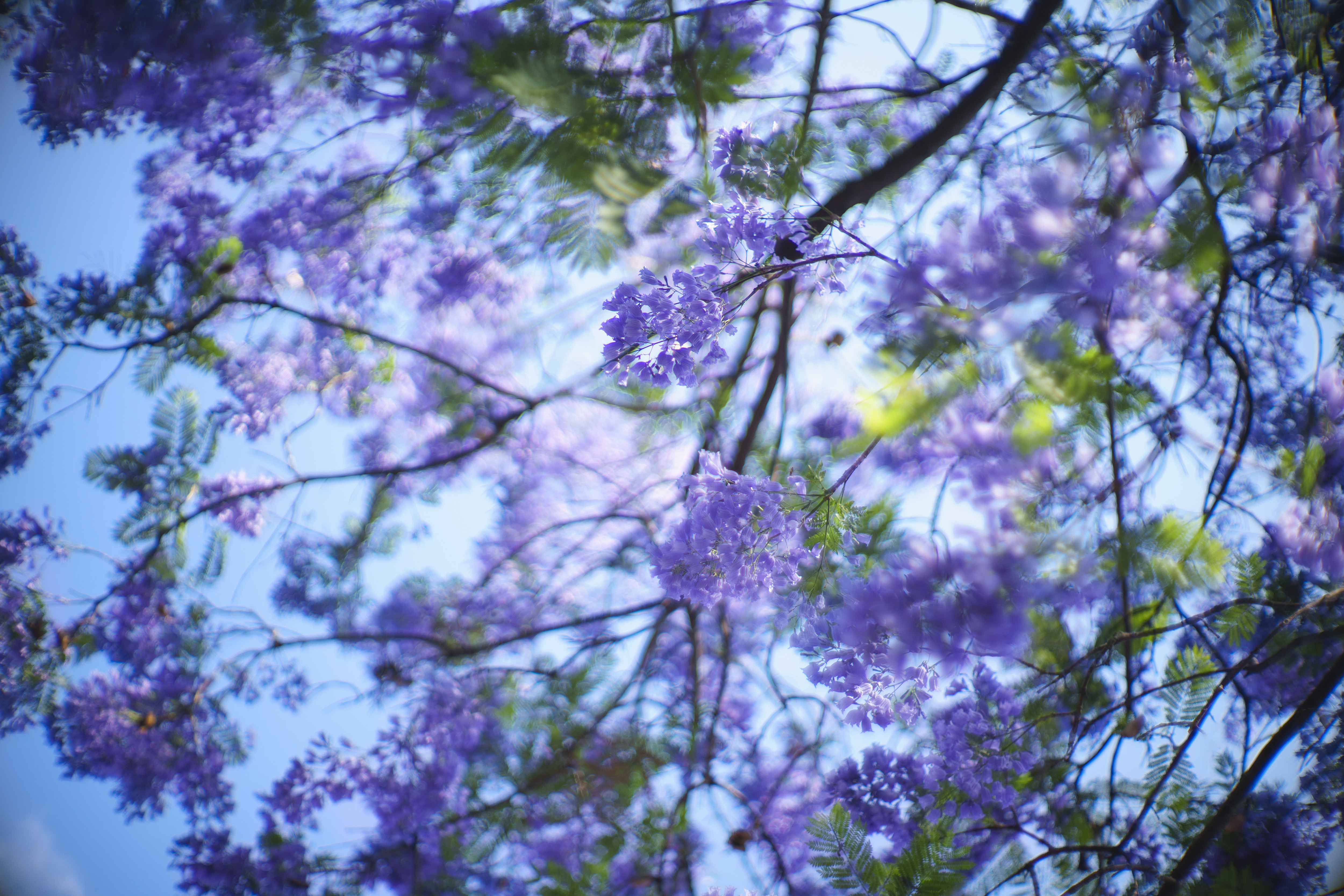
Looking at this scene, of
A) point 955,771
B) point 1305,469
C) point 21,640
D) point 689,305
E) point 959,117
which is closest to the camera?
point 689,305

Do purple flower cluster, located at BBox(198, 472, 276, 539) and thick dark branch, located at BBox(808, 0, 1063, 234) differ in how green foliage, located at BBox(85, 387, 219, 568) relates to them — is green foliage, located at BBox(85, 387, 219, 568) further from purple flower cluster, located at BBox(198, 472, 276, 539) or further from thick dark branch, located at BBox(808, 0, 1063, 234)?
thick dark branch, located at BBox(808, 0, 1063, 234)

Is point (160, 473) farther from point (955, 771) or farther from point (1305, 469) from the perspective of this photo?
point (1305, 469)

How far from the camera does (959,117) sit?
1.88 metres

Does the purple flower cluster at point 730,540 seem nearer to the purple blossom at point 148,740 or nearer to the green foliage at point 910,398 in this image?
the green foliage at point 910,398


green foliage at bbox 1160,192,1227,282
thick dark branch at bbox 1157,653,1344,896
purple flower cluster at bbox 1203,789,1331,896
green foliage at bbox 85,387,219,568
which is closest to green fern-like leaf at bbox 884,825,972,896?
thick dark branch at bbox 1157,653,1344,896

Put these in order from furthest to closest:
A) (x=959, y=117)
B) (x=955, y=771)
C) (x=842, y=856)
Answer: (x=959, y=117) < (x=955, y=771) < (x=842, y=856)

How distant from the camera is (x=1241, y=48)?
4.90 feet

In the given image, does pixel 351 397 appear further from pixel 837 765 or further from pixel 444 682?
pixel 837 765

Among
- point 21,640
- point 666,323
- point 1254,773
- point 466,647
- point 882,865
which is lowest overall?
point 1254,773

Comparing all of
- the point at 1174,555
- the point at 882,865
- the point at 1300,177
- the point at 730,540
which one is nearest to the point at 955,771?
the point at 882,865

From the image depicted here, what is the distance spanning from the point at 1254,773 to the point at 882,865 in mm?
721

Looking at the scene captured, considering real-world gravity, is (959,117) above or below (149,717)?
above

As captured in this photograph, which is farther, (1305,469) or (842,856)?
(1305,469)

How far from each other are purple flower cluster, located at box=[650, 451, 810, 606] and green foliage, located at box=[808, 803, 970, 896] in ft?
1.75
